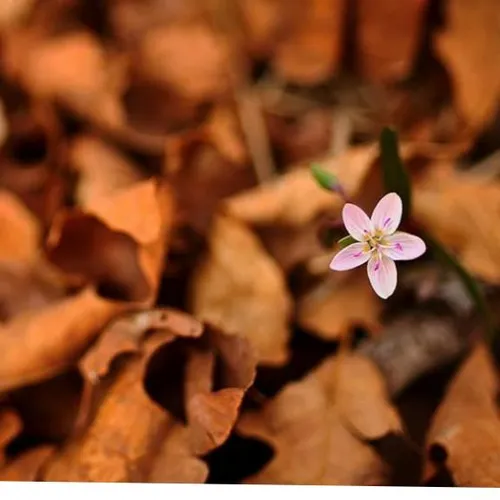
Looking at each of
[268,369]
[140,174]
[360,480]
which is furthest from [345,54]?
[360,480]

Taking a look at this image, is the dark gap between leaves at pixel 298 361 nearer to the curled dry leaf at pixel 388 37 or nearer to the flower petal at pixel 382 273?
the flower petal at pixel 382 273

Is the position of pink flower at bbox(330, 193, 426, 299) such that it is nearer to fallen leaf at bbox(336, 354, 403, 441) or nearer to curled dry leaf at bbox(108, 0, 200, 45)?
fallen leaf at bbox(336, 354, 403, 441)

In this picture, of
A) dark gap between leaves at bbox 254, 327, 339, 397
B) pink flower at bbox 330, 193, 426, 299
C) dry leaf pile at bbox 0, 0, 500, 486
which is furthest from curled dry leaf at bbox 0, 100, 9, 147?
pink flower at bbox 330, 193, 426, 299

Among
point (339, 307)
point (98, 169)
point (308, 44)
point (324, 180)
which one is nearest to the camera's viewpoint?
point (324, 180)

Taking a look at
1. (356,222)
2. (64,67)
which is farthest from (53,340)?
(64,67)

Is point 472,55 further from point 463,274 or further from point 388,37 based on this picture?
point 463,274

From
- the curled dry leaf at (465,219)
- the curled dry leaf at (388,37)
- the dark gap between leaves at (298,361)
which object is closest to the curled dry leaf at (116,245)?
the dark gap between leaves at (298,361)

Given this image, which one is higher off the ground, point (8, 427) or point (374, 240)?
point (374, 240)
